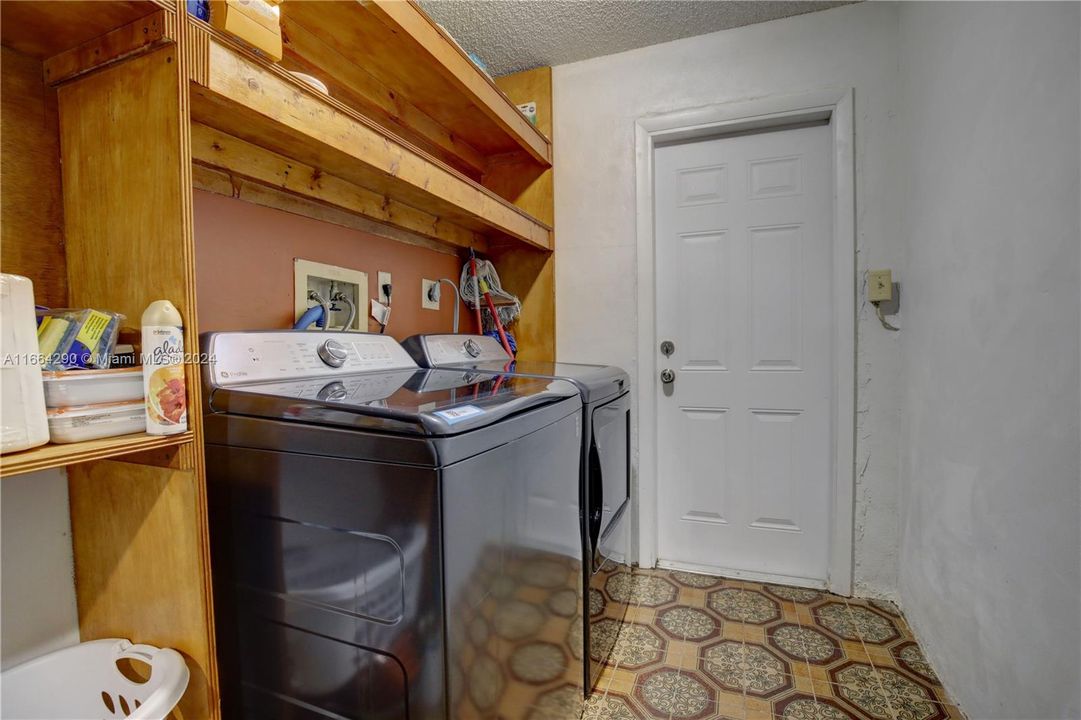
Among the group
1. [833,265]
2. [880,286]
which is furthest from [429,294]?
[880,286]

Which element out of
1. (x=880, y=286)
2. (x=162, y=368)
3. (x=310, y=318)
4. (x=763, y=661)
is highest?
(x=880, y=286)

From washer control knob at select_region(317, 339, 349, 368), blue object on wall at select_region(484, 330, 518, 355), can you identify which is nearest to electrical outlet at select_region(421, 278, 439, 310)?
blue object on wall at select_region(484, 330, 518, 355)

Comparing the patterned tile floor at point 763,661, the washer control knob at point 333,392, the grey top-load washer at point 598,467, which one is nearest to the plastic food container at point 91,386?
the washer control knob at point 333,392

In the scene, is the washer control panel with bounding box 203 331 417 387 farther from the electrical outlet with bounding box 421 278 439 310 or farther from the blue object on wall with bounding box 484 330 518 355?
the blue object on wall with bounding box 484 330 518 355

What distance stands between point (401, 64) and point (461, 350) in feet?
3.40

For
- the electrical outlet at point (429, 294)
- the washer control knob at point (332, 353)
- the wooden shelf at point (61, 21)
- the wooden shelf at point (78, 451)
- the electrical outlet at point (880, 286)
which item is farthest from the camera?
the electrical outlet at point (429, 294)

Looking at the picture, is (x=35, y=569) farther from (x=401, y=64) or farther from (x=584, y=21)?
(x=584, y=21)

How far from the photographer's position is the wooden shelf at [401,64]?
1452 mm

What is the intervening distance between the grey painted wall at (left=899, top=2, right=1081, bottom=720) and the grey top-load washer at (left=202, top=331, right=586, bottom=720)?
109cm

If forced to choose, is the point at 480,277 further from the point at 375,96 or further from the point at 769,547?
the point at 769,547

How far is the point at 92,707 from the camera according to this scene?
0.93 metres

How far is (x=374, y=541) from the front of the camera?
86 cm

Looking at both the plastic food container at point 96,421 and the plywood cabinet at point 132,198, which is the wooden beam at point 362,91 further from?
the plastic food container at point 96,421

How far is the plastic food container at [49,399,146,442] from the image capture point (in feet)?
2.37
